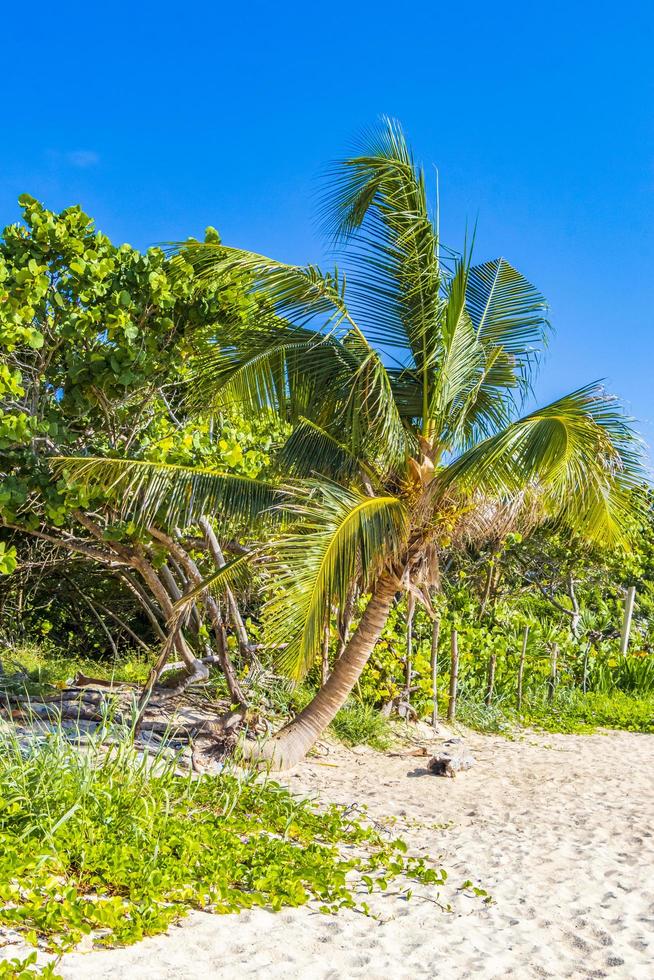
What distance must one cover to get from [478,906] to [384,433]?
374 cm

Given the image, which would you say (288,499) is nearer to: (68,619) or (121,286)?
(121,286)

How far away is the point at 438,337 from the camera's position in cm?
722

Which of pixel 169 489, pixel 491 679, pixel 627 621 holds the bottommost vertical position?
pixel 491 679

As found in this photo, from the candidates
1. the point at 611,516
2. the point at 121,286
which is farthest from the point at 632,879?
the point at 121,286

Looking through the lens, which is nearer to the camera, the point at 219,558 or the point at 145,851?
the point at 145,851

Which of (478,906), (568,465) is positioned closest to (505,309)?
→ (568,465)

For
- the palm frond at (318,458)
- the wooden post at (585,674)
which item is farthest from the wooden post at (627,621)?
the palm frond at (318,458)

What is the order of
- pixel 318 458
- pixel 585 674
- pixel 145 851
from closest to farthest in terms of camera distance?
1. pixel 145 851
2. pixel 318 458
3. pixel 585 674

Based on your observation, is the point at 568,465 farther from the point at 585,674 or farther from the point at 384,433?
the point at 585,674

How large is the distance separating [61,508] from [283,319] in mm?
2526

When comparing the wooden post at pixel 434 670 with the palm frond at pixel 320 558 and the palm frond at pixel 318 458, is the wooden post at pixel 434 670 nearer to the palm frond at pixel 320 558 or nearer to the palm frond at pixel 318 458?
the palm frond at pixel 318 458

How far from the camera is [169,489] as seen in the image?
6520 millimetres

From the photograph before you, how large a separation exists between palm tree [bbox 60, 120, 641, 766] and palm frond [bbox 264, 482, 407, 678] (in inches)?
0.9

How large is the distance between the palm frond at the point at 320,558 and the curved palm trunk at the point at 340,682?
0.65 metres
